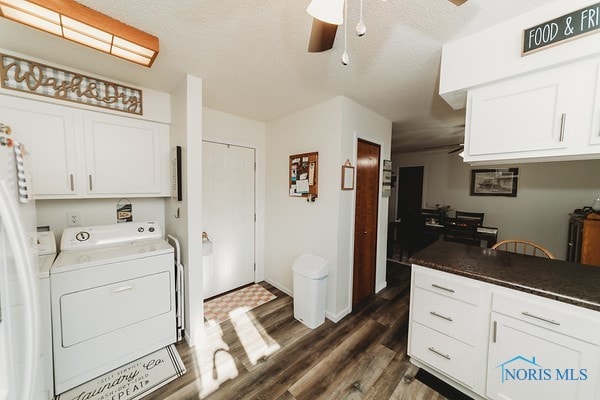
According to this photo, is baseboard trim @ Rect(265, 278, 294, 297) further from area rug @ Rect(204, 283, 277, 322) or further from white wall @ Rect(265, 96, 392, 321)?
area rug @ Rect(204, 283, 277, 322)

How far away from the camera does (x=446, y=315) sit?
5.16 feet

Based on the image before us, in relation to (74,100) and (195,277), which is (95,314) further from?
(74,100)

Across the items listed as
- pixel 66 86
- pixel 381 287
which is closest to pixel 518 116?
pixel 381 287

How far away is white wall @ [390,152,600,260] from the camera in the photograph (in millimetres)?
3359

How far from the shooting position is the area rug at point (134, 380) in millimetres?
1521

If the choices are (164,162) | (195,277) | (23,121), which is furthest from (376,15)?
(23,121)

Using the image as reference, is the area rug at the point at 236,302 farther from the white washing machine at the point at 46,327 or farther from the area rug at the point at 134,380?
the white washing machine at the point at 46,327

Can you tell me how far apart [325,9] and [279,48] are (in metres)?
0.87

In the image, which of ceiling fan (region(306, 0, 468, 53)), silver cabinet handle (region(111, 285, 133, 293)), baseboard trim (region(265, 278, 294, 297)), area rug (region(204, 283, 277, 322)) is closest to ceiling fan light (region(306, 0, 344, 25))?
ceiling fan (region(306, 0, 468, 53))

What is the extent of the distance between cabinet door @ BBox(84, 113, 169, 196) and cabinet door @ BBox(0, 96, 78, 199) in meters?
0.11

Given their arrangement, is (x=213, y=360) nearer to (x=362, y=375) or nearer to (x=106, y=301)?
(x=106, y=301)

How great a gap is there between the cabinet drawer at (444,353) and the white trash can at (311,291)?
0.87 metres

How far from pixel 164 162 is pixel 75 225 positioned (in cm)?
96

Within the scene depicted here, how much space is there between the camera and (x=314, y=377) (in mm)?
1694
